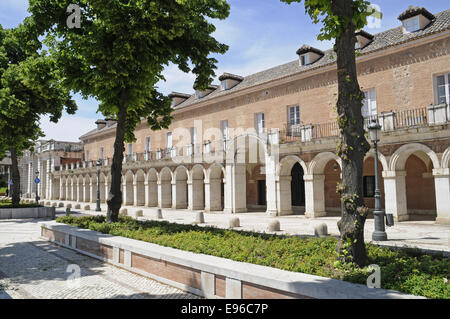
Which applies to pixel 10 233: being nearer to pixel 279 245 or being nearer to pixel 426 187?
pixel 279 245

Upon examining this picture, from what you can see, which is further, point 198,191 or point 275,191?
point 198,191

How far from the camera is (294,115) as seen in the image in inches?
899

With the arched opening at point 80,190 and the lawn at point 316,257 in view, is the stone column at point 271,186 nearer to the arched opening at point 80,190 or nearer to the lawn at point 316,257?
the lawn at point 316,257

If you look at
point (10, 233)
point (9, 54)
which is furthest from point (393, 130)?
point (9, 54)

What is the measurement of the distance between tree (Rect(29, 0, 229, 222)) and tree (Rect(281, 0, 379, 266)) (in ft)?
18.0

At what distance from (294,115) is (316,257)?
1743 cm

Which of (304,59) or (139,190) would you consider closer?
(304,59)

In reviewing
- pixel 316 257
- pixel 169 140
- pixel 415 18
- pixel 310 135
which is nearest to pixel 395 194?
pixel 310 135

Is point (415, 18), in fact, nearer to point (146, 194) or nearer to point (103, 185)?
point (146, 194)

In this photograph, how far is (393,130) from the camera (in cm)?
1622

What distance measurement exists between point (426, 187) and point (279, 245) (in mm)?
15203

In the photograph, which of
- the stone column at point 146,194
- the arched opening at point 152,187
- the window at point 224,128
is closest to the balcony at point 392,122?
the window at point 224,128

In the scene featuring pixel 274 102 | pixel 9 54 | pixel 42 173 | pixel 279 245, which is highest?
pixel 9 54
